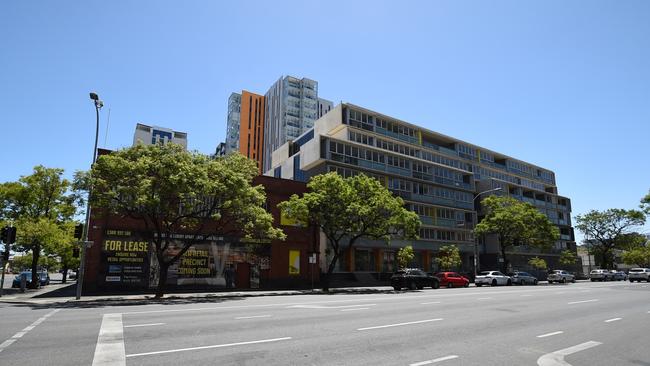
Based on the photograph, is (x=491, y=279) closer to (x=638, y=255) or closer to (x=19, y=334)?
(x=19, y=334)

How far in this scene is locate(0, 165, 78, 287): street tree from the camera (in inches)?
1275

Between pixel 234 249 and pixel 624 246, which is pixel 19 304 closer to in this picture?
pixel 234 249

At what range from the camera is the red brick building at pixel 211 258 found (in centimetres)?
2877

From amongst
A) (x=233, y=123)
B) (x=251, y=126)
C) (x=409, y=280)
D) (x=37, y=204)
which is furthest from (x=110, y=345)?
(x=233, y=123)

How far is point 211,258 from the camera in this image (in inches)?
1280

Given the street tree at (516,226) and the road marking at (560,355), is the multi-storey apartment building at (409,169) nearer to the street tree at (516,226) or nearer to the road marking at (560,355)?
the street tree at (516,226)

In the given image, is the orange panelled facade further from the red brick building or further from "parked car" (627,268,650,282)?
"parked car" (627,268,650,282)

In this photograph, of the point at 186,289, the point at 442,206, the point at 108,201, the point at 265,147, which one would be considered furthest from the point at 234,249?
the point at 265,147

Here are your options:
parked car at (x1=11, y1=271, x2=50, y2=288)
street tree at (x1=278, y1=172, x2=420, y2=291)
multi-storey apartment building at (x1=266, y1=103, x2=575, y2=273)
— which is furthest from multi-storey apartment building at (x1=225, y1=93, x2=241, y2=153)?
street tree at (x1=278, y1=172, x2=420, y2=291)

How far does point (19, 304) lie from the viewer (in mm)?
19703

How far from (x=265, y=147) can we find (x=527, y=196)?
5534 centimetres

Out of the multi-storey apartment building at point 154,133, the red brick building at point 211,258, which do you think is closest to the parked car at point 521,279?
the red brick building at point 211,258

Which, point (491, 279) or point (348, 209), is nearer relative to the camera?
point (348, 209)

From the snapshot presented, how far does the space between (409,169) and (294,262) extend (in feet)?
75.7
